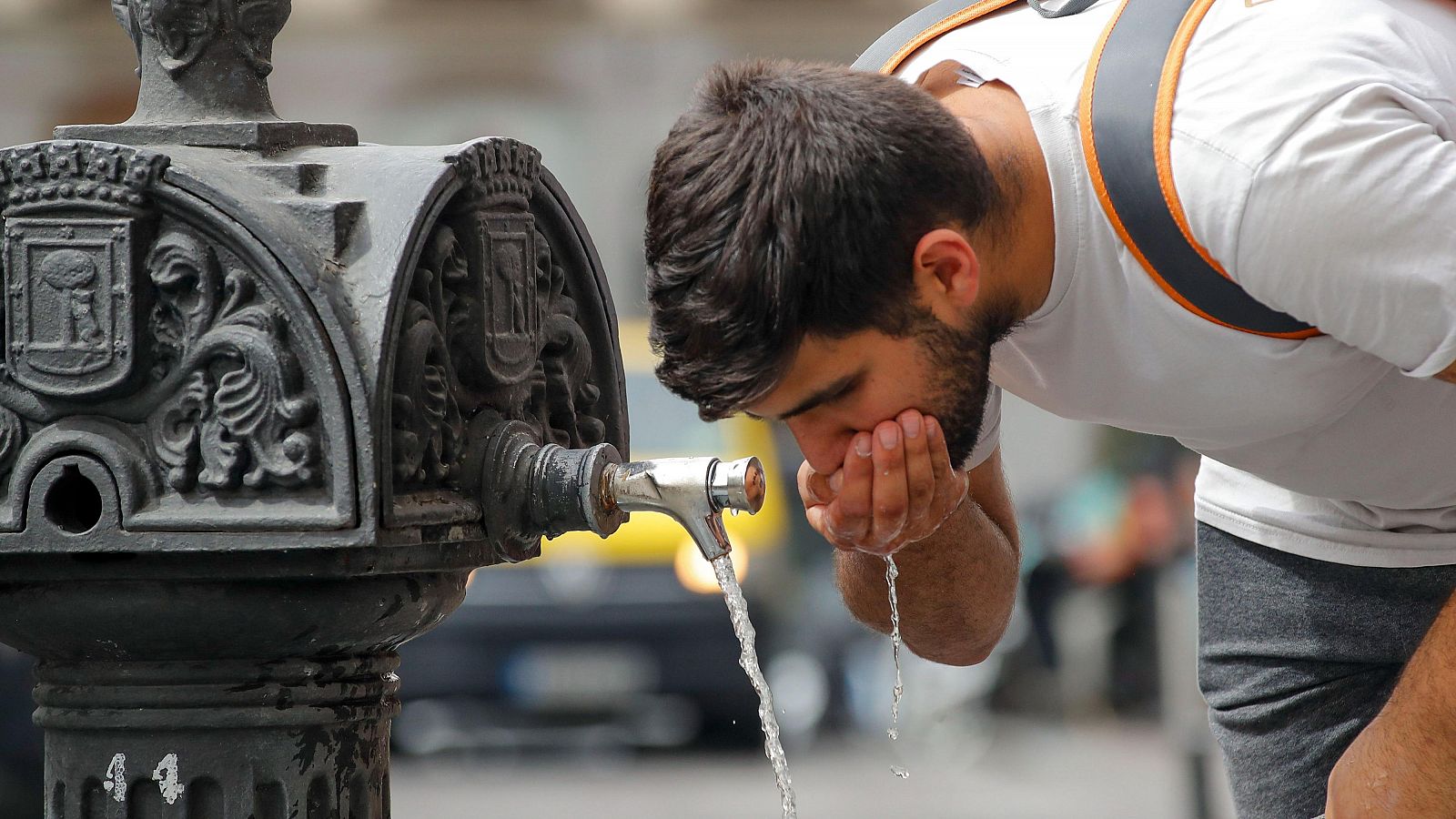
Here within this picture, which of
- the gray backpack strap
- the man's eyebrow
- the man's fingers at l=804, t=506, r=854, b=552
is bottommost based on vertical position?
the man's fingers at l=804, t=506, r=854, b=552

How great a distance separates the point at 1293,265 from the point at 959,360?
446mm

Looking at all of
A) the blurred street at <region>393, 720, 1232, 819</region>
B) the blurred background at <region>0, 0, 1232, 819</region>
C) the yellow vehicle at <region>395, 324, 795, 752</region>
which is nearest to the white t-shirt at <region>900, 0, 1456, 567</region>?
the blurred background at <region>0, 0, 1232, 819</region>

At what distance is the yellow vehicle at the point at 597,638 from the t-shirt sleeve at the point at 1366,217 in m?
4.72

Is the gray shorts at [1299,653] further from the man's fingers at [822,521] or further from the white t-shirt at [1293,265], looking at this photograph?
the man's fingers at [822,521]

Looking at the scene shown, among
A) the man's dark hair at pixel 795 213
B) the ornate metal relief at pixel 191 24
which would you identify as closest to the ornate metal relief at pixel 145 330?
the ornate metal relief at pixel 191 24

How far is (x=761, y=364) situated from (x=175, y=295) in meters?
0.63

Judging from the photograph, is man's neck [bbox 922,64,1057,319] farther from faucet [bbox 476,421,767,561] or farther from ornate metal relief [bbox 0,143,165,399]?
ornate metal relief [bbox 0,143,165,399]

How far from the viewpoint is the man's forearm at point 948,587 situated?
2.58m

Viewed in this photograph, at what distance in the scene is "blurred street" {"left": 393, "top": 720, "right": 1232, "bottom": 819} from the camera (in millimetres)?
6184

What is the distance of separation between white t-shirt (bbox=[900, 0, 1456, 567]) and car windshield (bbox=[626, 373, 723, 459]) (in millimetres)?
4219

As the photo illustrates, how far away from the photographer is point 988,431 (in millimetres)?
2410

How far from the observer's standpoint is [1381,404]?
204 centimetres

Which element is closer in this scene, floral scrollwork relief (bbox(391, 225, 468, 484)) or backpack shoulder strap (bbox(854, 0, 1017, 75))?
floral scrollwork relief (bbox(391, 225, 468, 484))

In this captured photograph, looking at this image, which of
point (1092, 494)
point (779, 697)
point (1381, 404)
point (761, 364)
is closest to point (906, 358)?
point (761, 364)
